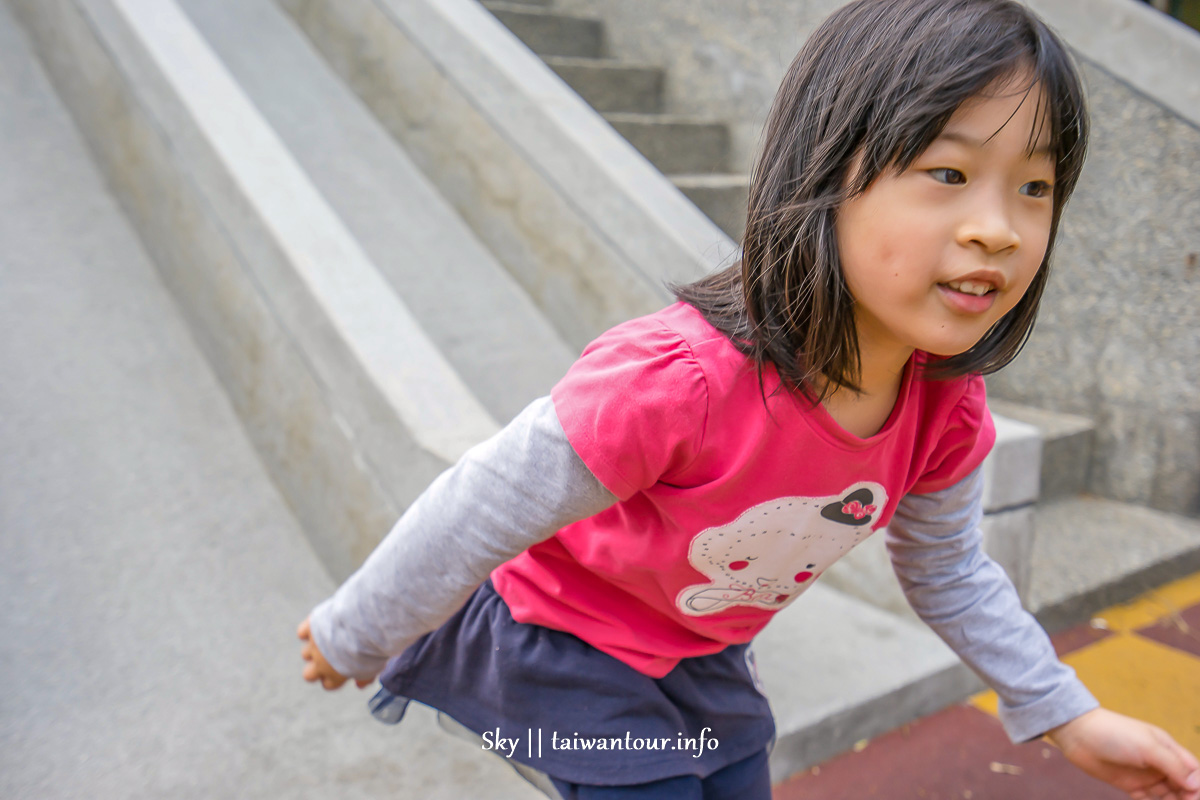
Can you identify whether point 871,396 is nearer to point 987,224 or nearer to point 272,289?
point 987,224

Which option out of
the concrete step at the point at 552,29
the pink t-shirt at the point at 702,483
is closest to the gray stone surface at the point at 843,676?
the pink t-shirt at the point at 702,483

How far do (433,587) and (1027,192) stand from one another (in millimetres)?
755

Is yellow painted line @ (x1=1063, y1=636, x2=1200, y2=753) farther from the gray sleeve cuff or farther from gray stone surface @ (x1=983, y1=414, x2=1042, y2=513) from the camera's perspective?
the gray sleeve cuff

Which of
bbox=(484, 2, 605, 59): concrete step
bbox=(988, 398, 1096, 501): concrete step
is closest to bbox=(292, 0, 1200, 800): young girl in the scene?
bbox=(988, 398, 1096, 501): concrete step

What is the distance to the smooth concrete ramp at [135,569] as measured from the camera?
1620 mm

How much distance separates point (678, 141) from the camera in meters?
3.64

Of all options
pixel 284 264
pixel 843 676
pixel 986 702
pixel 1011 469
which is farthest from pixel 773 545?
pixel 284 264

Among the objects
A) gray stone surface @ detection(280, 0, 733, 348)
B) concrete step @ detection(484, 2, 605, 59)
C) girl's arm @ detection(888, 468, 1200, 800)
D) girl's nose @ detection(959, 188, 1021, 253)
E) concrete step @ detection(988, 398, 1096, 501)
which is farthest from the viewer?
concrete step @ detection(484, 2, 605, 59)

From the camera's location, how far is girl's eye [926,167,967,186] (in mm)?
820

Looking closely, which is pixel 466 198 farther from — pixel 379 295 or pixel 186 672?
pixel 186 672

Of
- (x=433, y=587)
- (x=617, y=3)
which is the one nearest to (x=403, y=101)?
(x=617, y=3)

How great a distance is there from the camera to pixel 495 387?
8.16ft

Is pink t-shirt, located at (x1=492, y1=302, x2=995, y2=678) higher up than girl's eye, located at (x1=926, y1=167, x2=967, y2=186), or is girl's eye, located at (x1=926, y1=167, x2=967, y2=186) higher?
girl's eye, located at (x1=926, y1=167, x2=967, y2=186)

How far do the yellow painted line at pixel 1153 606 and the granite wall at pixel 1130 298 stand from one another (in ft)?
1.06
